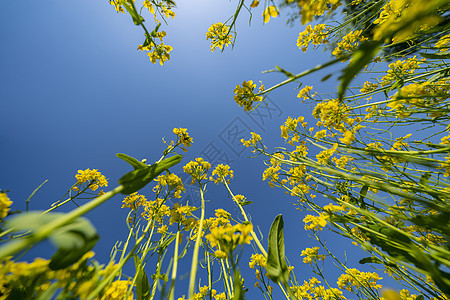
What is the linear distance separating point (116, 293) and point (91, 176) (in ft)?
3.88

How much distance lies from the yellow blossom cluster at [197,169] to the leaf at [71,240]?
31.2 inches

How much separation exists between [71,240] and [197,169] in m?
0.86

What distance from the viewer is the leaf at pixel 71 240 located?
283 millimetres

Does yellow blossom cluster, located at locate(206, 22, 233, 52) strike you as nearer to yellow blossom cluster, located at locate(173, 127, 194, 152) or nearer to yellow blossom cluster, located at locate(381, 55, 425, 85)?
yellow blossom cluster, located at locate(173, 127, 194, 152)

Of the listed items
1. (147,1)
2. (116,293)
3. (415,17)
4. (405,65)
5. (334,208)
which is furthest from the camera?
(405,65)

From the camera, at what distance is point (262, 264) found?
1.62m

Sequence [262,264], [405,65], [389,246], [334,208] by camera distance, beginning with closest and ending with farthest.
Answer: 1. [389,246]
2. [334,208]
3. [405,65]
4. [262,264]

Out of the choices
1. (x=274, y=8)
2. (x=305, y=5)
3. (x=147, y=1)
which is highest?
(x=147, y=1)

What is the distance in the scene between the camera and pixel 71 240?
0.30 m

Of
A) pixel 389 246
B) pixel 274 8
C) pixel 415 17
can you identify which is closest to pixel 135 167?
pixel 415 17

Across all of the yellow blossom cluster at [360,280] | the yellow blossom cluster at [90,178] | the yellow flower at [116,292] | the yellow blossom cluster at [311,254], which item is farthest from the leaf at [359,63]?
the yellow blossom cluster at [360,280]

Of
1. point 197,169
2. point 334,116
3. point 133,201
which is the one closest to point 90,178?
point 133,201

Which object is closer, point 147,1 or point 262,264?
point 147,1

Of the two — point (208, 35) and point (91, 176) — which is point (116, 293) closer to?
point (91, 176)
